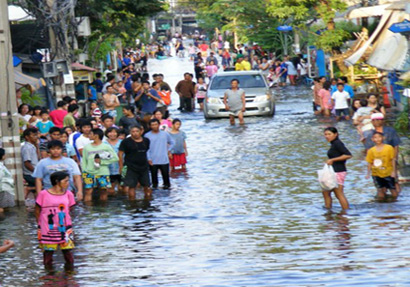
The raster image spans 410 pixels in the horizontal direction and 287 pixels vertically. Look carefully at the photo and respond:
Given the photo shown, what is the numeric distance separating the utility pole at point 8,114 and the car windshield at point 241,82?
1652 centimetres

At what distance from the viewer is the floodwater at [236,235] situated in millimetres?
11188

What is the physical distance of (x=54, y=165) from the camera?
15.7 metres

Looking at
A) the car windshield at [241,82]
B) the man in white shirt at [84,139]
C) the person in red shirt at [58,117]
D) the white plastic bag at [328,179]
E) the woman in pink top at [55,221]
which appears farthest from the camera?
the car windshield at [241,82]

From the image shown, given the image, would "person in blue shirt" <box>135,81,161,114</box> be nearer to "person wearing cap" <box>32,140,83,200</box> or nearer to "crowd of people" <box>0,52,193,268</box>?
"crowd of people" <box>0,52,193,268</box>

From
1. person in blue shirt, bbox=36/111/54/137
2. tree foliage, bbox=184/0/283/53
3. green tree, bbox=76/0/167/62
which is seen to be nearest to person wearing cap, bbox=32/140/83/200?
person in blue shirt, bbox=36/111/54/137

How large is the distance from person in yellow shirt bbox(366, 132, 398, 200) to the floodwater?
1.14 ft

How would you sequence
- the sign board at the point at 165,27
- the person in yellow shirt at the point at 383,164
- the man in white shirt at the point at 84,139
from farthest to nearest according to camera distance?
the sign board at the point at 165,27 → the man in white shirt at the point at 84,139 → the person in yellow shirt at the point at 383,164

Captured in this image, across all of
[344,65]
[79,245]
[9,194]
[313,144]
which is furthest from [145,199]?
[344,65]

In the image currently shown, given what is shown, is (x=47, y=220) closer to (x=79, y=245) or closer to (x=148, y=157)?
(x=79, y=245)

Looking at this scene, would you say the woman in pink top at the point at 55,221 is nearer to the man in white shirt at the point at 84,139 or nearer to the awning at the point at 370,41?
the man in white shirt at the point at 84,139

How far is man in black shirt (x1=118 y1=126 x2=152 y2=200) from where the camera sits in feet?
59.1

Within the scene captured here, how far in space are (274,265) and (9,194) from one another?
697 centimetres

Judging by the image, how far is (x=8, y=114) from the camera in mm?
18625

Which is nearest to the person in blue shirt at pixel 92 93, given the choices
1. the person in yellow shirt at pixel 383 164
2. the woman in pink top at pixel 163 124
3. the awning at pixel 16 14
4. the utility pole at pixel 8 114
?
the awning at pixel 16 14
